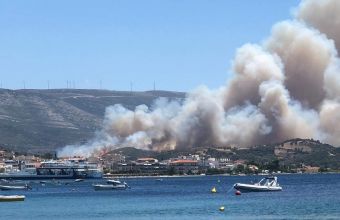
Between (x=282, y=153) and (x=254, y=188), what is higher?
(x=282, y=153)

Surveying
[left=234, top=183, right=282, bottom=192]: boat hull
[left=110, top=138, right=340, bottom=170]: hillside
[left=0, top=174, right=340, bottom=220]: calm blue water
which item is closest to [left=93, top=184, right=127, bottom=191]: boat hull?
[left=234, top=183, right=282, bottom=192]: boat hull

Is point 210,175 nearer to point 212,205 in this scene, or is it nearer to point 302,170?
point 302,170

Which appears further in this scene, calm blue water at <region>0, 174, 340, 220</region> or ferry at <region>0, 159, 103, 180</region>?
ferry at <region>0, 159, 103, 180</region>

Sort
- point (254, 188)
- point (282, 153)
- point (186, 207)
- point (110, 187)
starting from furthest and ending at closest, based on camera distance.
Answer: point (282, 153) < point (110, 187) < point (254, 188) < point (186, 207)

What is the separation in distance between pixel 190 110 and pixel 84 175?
84.8 feet

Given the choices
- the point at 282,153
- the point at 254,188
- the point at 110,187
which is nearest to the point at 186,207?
the point at 254,188

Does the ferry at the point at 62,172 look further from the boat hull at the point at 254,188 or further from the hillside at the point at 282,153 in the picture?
the boat hull at the point at 254,188

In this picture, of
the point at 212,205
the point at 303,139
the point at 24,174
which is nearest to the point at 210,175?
the point at 303,139

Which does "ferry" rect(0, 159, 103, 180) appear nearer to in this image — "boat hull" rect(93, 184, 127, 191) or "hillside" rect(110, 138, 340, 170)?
"hillside" rect(110, 138, 340, 170)

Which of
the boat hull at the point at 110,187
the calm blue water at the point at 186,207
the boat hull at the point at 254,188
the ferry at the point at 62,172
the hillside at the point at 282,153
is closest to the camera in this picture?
the calm blue water at the point at 186,207

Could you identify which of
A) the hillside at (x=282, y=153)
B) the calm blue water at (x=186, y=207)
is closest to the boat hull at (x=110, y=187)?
the calm blue water at (x=186, y=207)

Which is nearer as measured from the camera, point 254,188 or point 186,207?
point 186,207

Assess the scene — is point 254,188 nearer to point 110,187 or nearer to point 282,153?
point 110,187

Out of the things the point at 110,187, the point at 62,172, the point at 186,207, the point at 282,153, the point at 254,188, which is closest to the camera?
the point at 186,207
